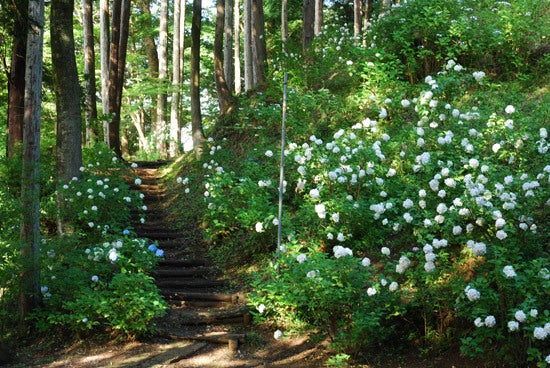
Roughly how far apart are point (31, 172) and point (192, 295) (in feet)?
8.13

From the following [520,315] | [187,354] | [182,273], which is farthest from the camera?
[182,273]

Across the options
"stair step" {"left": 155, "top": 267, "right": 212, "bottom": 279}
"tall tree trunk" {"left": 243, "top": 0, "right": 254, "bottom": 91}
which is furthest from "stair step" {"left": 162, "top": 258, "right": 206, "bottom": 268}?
"tall tree trunk" {"left": 243, "top": 0, "right": 254, "bottom": 91}

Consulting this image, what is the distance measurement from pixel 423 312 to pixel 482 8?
7.67 m

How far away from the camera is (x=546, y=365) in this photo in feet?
13.2

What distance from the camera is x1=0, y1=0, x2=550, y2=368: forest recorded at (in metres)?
4.91

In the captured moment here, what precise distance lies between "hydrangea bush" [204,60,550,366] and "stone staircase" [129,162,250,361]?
535mm

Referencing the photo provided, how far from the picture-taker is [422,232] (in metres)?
5.40

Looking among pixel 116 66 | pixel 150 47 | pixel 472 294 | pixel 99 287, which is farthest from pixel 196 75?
pixel 150 47

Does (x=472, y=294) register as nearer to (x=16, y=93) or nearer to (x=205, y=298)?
(x=205, y=298)

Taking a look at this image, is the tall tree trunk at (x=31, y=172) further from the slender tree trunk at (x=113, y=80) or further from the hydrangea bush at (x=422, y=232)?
the slender tree trunk at (x=113, y=80)

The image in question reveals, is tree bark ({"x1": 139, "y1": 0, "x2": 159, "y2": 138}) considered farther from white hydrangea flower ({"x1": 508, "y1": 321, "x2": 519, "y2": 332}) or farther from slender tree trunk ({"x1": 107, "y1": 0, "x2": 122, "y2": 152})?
white hydrangea flower ({"x1": 508, "y1": 321, "x2": 519, "y2": 332})

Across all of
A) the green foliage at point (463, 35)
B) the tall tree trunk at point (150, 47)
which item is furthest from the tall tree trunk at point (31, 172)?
the tall tree trunk at point (150, 47)

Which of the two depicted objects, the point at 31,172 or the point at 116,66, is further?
the point at 116,66

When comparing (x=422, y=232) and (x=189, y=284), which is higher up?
(x=422, y=232)
